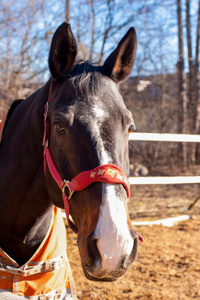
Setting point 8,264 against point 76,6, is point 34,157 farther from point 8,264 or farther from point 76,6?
point 76,6

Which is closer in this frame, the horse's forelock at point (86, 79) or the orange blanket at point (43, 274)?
the horse's forelock at point (86, 79)

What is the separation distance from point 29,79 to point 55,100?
21.6 feet

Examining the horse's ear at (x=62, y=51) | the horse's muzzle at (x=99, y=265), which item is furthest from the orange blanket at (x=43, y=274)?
the horse's ear at (x=62, y=51)

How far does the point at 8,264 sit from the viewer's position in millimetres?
1839

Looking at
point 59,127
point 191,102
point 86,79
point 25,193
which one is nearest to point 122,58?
point 86,79

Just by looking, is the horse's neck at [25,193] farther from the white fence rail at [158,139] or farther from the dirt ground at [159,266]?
the white fence rail at [158,139]

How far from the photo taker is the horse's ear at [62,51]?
5.60ft

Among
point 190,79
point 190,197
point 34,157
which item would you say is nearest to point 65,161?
point 34,157

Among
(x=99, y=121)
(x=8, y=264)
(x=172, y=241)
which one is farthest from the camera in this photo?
(x=172, y=241)

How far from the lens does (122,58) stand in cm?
191

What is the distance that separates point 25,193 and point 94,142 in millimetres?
753

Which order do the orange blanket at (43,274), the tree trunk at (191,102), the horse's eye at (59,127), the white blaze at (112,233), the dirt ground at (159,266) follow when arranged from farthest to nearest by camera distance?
the tree trunk at (191,102) < the dirt ground at (159,266) < the orange blanket at (43,274) < the horse's eye at (59,127) < the white blaze at (112,233)

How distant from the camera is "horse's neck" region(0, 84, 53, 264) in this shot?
1.87 meters

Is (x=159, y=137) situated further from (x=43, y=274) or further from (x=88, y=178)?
(x=88, y=178)
